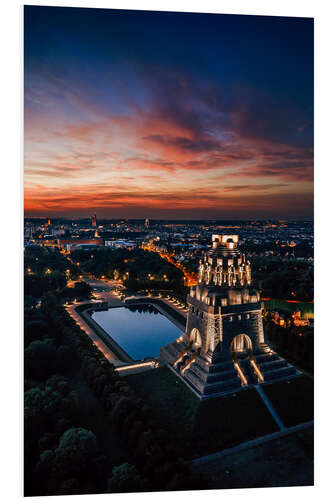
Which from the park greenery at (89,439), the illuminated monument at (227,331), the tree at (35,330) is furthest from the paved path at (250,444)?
the tree at (35,330)

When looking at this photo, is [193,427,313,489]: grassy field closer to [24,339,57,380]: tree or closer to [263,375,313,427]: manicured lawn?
[263,375,313,427]: manicured lawn

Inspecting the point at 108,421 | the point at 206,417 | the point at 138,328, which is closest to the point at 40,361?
the point at 108,421

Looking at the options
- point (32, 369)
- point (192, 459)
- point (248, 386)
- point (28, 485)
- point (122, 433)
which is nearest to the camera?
point (28, 485)

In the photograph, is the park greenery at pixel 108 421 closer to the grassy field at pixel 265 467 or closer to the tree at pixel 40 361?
the tree at pixel 40 361

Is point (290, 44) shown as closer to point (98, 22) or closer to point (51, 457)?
point (98, 22)

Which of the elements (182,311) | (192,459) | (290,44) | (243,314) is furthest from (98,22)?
(182,311)

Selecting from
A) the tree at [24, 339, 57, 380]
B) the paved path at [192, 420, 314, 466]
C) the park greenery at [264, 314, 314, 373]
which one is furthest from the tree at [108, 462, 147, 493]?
the park greenery at [264, 314, 314, 373]
